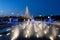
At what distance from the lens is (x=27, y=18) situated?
130 metres

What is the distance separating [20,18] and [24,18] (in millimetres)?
4884

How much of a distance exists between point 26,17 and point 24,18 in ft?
6.17

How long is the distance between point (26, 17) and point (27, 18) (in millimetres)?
2256

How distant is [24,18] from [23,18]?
182 centimetres

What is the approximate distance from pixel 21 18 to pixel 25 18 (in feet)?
17.6

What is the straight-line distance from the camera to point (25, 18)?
128 meters

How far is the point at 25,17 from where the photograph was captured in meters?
128

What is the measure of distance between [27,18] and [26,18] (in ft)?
6.99

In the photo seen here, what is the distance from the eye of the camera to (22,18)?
431ft

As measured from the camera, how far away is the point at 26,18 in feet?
419

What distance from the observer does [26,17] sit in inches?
5030

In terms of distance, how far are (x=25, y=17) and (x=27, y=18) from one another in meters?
2.80

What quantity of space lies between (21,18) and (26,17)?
6.29m

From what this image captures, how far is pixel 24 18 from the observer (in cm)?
12850
